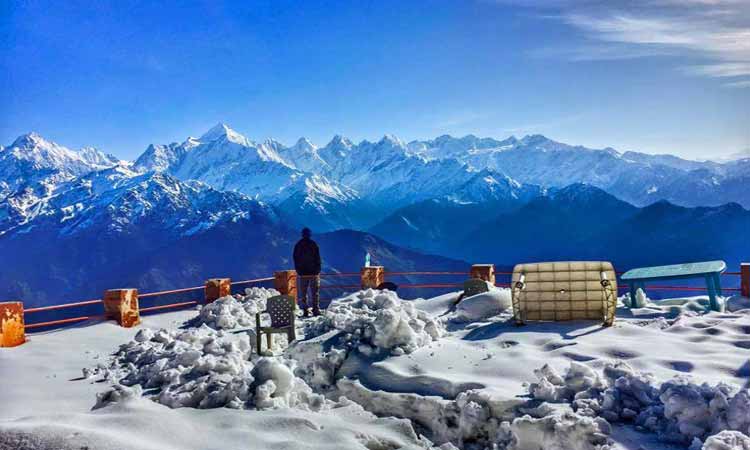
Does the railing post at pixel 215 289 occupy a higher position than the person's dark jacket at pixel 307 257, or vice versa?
the person's dark jacket at pixel 307 257

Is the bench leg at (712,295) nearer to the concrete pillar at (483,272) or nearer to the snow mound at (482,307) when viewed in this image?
the snow mound at (482,307)

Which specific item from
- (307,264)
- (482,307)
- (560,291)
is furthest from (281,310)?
(560,291)

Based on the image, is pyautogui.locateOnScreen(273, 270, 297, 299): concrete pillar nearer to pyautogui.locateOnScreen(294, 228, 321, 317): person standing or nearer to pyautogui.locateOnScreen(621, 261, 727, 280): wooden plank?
pyautogui.locateOnScreen(294, 228, 321, 317): person standing

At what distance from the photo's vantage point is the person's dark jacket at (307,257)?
13.9 m

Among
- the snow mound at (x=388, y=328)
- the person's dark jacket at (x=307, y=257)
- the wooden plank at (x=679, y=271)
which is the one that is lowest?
the snow mound at (x=388, y=328)

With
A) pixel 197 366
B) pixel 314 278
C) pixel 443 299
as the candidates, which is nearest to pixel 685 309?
pixel 443 299

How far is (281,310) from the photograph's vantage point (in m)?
11.1

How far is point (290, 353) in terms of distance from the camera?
32.7ft

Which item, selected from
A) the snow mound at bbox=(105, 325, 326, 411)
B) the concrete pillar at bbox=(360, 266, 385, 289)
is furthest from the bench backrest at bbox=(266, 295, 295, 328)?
the concrete pillar at bbox=(360, 266, 385, 289)

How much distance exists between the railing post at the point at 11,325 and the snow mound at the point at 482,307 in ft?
28.0

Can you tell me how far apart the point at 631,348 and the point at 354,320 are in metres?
4.33

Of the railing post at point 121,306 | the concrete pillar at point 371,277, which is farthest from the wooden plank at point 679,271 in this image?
the railing post at point 121,306

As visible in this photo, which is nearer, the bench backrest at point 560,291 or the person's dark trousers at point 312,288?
the bench backrest at point 560,291

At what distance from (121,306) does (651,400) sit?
11.5 meters
